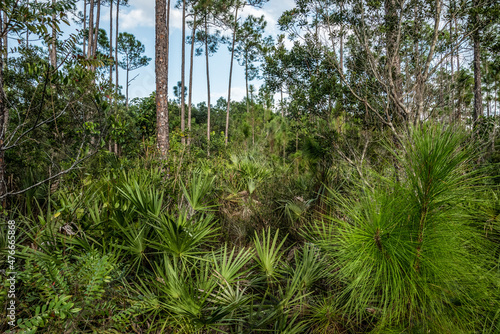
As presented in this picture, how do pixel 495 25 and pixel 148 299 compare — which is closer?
pixel 148 299

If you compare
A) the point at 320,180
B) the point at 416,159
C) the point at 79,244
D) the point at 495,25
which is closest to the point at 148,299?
the point at 79,244

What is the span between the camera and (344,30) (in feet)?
18.2

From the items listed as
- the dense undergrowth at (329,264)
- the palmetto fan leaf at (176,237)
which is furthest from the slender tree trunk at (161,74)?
the palmetto fan leaf at (176,237)

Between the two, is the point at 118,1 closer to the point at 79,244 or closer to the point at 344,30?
the point at 344,30

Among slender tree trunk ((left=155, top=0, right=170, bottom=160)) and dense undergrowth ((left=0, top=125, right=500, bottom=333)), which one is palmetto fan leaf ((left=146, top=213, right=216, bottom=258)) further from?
slender tree trunk ((left=155, top=0, right=170, bottom=160))

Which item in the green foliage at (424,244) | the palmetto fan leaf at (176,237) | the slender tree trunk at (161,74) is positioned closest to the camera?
the green foliage at (424,244)

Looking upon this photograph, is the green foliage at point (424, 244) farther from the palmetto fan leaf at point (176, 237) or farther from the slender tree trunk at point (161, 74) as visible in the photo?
the slender tree trunk at point (161, 74)

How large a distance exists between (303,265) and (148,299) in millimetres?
1564

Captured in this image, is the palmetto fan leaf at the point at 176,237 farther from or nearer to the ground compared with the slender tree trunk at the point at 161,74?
nearer to the ground

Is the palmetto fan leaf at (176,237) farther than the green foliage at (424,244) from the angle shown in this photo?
Yes

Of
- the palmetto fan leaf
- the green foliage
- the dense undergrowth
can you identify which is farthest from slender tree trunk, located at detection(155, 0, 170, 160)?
the green foliage

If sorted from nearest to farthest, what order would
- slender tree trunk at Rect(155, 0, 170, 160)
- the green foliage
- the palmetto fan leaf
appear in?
1. the green foliage
2. the palmetto fan leaf
3. slender tree trunk at Rect(155, 0, 170, 160)

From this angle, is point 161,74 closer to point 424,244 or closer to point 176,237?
point 176,237

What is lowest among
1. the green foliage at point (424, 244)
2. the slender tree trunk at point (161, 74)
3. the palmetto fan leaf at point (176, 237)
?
the palmetto fan leaf at point (176, 237)
